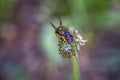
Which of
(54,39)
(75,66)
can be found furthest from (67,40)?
(54,39)

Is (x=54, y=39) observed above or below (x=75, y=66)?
above

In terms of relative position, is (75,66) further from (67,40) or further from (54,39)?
(54,39)

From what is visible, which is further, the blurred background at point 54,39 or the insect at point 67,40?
the blurred background at point 54,39

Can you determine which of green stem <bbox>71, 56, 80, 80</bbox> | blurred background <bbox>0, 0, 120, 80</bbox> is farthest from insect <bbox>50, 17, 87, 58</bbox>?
blurred background <bbox>0, 0, 120, 80</bbox>

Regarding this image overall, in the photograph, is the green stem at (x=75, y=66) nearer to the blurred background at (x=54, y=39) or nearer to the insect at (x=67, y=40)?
the insect at (x=67, y=40)

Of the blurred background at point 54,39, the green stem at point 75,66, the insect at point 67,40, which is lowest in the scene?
the green stem at point 75,66

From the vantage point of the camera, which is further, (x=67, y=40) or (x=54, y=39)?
(x=54, y=39)

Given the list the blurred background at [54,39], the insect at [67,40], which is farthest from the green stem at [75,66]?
the blurred background at [54,39]
